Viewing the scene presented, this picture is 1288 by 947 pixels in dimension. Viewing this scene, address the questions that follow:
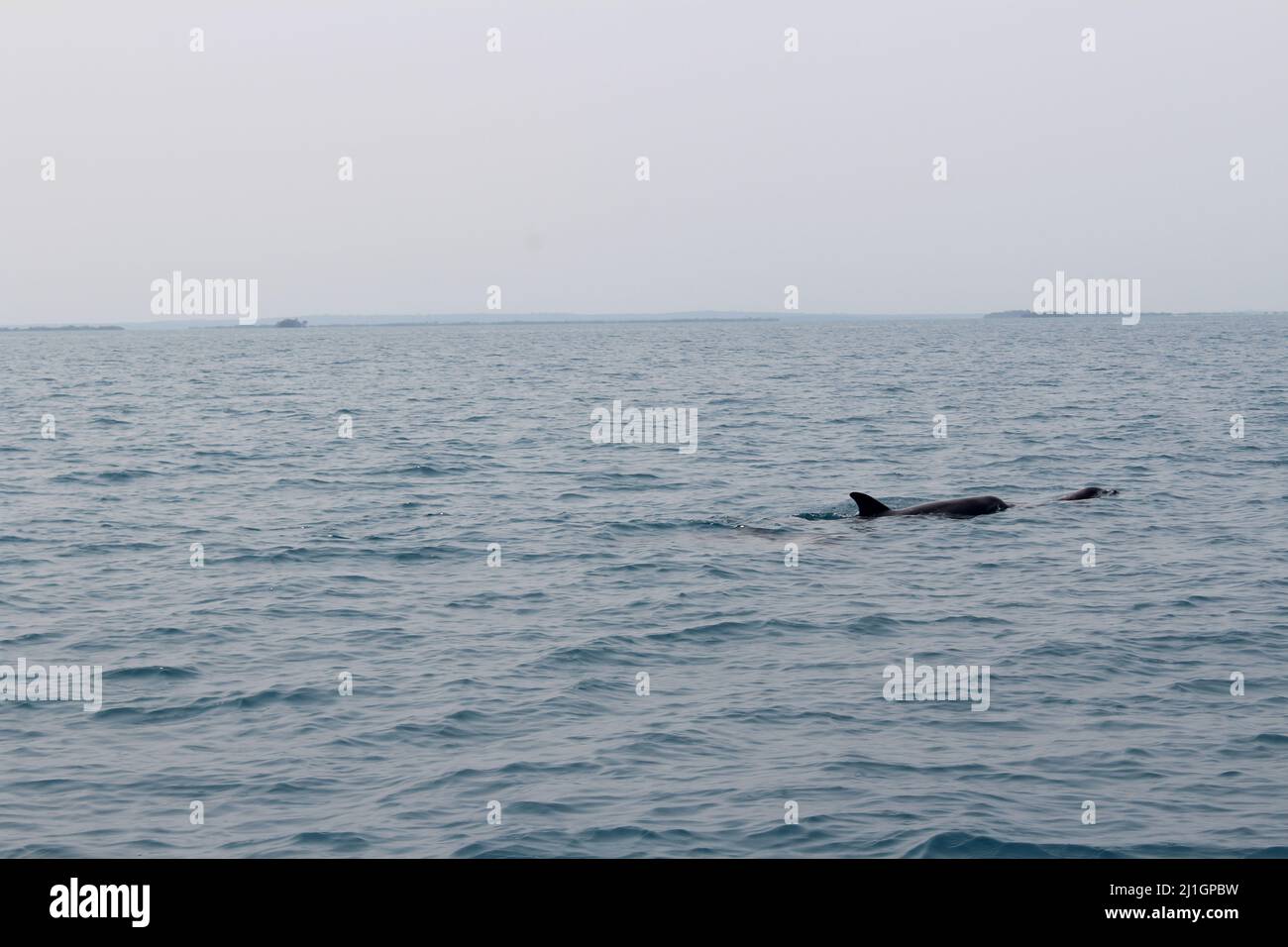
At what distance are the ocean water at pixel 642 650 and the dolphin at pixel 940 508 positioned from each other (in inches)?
18.7

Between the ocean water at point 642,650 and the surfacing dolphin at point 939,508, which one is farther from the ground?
the surfacing dolphin at point 939,508

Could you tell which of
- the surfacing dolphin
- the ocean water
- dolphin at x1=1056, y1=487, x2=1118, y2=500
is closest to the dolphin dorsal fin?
the surfacing dolphin

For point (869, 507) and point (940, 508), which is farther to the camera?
point (940, 508)

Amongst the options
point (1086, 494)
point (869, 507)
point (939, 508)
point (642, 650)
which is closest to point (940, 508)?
point (939, 508)

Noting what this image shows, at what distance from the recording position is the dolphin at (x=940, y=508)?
2538 cm

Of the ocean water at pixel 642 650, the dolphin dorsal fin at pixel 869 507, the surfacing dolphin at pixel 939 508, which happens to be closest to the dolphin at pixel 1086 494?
the ocean water at pixel 642 650

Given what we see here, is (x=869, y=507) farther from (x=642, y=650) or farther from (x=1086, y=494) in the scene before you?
(x=642, y=650)

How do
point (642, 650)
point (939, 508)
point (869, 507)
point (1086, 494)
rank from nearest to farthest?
point (642, 650), point (869, 507), point (939, 508), point (1086, 494)

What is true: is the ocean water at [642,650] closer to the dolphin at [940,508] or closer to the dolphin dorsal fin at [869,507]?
the dolphin at [940,508]

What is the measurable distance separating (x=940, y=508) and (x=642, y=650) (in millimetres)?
11483

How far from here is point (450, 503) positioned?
94.9ft

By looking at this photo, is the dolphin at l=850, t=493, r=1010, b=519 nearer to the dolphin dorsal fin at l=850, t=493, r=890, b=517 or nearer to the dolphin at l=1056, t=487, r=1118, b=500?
the dolphin dorsal fin at l=850, t=493, r=890, b=517

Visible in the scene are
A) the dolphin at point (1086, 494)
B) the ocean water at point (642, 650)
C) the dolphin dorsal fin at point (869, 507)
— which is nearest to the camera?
the ocean water at point (642, 650)

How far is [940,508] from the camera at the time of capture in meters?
26.0
